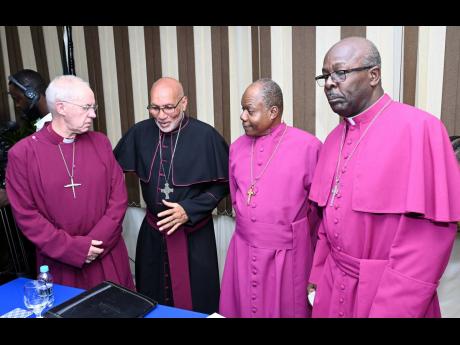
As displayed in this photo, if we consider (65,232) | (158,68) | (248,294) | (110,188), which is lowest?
(248,294)

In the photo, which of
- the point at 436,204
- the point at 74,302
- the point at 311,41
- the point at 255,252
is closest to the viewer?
the point at 436,204

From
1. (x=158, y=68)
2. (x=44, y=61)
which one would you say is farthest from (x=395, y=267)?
(x=44, y=61)

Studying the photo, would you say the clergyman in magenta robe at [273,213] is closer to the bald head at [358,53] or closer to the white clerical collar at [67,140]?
the bald head at [358,53]

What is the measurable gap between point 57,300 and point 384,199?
157 centimetres

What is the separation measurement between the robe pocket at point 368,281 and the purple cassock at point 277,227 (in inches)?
24.4

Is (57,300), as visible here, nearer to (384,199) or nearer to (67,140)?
(67,140)

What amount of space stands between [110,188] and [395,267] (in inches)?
71.9

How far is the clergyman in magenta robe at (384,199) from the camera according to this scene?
1.71 metres

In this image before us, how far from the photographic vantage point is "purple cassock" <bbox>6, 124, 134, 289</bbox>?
97.4 inches

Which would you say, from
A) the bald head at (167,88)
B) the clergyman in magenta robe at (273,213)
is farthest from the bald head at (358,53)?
the bald head at (167,88)

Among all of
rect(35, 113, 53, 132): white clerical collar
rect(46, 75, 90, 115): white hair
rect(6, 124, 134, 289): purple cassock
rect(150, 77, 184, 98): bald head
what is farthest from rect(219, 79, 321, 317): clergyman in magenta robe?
rect(35, 113, 53, 132): white clerical collar
